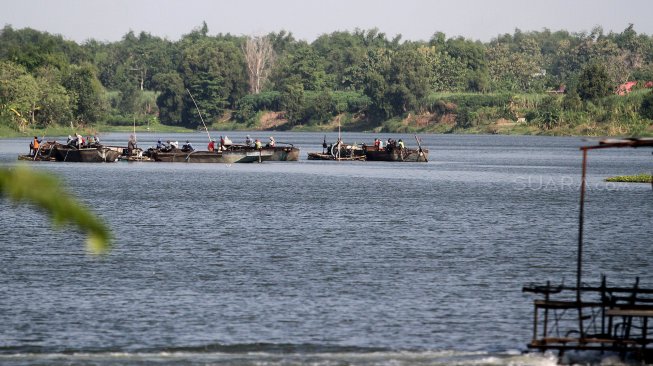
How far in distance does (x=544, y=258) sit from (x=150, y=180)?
51.8 m

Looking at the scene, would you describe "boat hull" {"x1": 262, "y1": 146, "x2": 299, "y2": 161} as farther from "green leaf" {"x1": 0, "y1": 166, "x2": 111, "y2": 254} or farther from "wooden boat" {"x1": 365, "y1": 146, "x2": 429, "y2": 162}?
"green leaf" {"x1": 0, "y1": 166, "x2": 111, "y2": 254}

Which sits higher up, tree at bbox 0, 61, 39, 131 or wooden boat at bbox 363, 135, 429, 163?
tree at bbox 0, 61, 39, 131

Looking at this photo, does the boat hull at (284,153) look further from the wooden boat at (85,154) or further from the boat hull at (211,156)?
the wooden boat at (85,154)

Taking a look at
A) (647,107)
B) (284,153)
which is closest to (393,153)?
(284,153)

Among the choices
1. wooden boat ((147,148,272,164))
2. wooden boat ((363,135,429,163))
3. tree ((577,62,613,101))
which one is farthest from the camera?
tree ((577,62,613,101))

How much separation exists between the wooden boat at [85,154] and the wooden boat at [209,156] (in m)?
4.83

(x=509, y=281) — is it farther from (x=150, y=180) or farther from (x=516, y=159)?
(x=516, y=159)

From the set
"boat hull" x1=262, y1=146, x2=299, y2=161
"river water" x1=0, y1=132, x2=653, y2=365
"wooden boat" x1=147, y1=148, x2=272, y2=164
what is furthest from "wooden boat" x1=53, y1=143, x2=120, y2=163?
"river water" x1=0, y1=132, x2=653, y2=365

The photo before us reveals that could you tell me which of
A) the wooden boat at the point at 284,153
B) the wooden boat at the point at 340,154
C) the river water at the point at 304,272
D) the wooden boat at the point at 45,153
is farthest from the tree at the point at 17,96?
the river water at the point at 304,272

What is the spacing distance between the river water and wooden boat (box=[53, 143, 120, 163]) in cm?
3103

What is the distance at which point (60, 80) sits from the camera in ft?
617

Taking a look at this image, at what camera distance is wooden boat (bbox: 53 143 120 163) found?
4166 inches

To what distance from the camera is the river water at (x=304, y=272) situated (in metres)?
24.5

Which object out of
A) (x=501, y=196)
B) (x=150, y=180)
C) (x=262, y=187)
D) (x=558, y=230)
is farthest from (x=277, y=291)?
(x=150, y=180)
